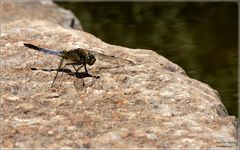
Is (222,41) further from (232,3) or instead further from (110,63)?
(110,63)

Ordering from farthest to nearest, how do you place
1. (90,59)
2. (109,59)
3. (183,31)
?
(183,31)
(109,59)
(90,59)

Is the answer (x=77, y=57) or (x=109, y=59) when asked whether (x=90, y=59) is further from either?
(x=109, y=59)

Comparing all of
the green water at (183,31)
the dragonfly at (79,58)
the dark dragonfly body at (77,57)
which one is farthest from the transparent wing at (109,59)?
the green water at (183,31)

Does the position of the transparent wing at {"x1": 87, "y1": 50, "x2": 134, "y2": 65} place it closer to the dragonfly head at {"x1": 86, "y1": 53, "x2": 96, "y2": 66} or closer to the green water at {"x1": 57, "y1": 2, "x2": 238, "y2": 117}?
the dragonfly head at {"x1": 86, "y1": 53, "x2": 96, "y2": 66}

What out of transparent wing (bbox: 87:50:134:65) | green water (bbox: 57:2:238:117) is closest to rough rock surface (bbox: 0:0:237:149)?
transparent wing (bbox: 87:50:134:65)

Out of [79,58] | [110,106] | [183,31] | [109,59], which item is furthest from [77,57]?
[183,31]

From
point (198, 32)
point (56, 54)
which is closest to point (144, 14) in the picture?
point (198, 32)
